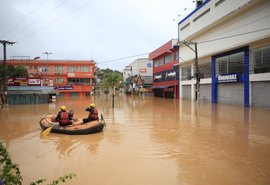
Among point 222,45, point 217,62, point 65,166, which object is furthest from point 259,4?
point 65,166

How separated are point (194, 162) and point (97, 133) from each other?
18.9 feet

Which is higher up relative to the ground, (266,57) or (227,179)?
(266,57)

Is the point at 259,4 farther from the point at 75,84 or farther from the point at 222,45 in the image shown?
the point at 75,84

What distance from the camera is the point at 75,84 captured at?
5434 centimetres

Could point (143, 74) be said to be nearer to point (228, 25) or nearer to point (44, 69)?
point (44, 69)

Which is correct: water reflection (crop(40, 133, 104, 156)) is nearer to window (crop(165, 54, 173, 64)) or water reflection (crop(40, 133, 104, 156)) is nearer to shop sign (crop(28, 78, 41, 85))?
shop sign (crop(28, 78, 41, 85))

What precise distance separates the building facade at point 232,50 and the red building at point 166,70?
5.61 m

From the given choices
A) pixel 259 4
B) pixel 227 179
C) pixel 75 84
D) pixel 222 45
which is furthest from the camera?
pixel 75 84

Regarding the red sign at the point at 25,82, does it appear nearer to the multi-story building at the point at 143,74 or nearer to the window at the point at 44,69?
the window at the point at 44,69

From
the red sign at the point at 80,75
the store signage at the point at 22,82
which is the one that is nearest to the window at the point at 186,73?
the store signage at the point at 22,82

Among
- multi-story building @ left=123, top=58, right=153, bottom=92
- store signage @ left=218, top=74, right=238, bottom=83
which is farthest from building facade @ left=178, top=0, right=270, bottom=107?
multi-story building @ left=123, top=58, right=153, bottom=92

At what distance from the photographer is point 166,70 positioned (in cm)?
4588

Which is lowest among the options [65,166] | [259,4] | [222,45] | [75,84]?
[65,166]

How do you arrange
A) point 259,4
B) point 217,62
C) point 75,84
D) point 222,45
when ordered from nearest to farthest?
1. point 259,4
2. point 222,45
3. point 217,62
4. point 75,84
